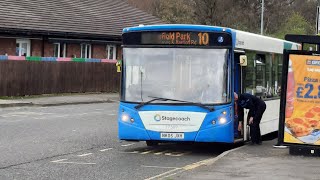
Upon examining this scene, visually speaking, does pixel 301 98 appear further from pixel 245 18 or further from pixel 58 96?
pixel 245 18

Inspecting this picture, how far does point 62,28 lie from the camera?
1463 inches

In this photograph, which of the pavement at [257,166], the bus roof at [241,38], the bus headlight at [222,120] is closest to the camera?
the pavement at [257,166]

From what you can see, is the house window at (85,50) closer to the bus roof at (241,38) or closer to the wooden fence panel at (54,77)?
the wooden fence panel at (54,77)

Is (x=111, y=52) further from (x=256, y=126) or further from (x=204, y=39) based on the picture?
(x=204, y=39)

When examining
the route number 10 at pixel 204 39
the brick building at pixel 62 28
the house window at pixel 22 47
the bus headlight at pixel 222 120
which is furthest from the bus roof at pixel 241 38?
the house window at pixel 22 47

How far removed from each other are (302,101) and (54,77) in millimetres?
23122

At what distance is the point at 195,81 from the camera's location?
12.3m

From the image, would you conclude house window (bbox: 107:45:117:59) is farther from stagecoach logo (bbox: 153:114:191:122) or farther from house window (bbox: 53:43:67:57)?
stagecoach logo (bbox: 153:114:191:122)

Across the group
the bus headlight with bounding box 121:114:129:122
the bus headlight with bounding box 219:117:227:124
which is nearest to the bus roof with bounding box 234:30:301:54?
the bus headlight with bounding box 219:117:227:124

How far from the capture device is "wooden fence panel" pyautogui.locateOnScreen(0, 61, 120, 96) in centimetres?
2983

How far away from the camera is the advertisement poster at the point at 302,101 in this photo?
11.2 metres

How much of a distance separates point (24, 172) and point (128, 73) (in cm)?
353

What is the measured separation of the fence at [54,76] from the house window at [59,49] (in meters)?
3.46

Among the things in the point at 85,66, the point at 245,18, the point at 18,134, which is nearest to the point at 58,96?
the point at 85,66
